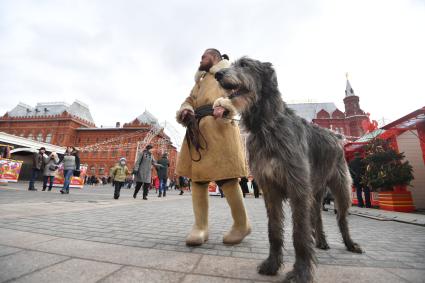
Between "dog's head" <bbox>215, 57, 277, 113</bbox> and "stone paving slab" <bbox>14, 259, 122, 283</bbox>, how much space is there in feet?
5.27

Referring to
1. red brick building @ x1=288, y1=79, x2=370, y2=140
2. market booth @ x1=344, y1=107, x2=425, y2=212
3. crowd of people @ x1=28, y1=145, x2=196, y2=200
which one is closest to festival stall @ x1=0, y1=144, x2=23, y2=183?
crowd of people @ x1=28, y1=145, x2=196, y2=200

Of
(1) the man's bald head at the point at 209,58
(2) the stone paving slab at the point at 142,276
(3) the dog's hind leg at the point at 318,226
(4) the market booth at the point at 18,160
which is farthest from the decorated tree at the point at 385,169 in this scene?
(4) the market booth at the point at 18,160

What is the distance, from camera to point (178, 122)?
9.62 feet

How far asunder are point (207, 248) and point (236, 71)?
1820mm

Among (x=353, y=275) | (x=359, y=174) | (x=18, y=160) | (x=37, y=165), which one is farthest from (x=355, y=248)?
(x=18, y=160)

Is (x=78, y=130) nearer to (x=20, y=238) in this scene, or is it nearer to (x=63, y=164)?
(x=63, y=164)

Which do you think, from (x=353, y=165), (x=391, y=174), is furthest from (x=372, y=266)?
(x=353, y=165)

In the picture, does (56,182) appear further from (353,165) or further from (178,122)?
(353,165)

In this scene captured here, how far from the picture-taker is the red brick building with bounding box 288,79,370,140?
50903mm

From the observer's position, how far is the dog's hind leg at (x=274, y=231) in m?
1.72

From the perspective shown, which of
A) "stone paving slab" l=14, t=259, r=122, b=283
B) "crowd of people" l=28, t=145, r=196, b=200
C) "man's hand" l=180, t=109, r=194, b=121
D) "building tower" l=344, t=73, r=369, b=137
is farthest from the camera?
"building tower" l=344, t=73, r=369, b=137

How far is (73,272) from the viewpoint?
1517 mm

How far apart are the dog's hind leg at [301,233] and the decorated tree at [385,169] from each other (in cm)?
856

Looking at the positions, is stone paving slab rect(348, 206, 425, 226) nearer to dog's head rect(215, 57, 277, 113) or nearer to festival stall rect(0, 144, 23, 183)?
dog's head rect(215, 57, 277, 113)
